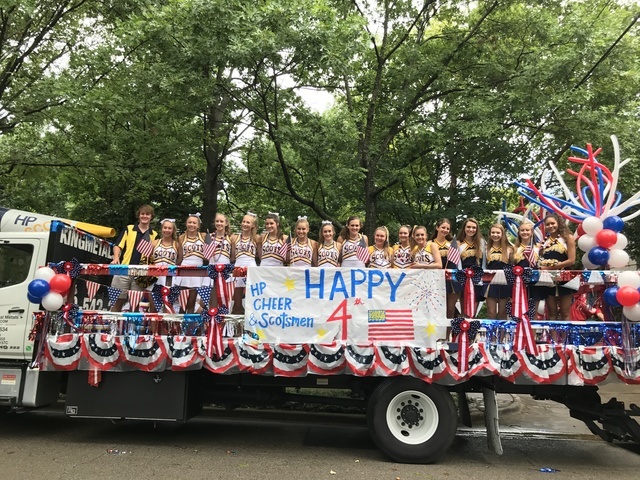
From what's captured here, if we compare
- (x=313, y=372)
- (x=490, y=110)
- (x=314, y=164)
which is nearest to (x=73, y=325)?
(x=313, y=372)

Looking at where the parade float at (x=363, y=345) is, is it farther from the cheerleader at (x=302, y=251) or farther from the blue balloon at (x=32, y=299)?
the cheerleader at (x=302, y=251)

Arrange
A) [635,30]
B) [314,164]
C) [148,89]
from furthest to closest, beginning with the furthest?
[635,30]
[314,164]
[148,89]

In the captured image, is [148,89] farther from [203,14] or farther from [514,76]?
[514,76]

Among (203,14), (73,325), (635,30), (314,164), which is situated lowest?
(73,325)

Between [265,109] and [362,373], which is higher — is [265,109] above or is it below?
above

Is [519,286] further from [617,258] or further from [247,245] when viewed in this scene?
[247,245]

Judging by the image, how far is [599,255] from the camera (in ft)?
17.3

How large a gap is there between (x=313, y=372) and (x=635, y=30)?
1042 cm

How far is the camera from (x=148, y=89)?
8.91 meters

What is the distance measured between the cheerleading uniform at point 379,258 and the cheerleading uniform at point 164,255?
2.40 meters

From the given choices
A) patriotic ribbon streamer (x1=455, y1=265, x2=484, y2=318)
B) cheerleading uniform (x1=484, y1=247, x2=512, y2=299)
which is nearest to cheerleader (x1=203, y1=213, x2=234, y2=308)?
patriotic ribbon streamer (x1=455, y1=265, x2=484, y2=318)

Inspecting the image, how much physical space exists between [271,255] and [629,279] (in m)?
3.79

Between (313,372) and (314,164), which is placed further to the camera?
(314,164)

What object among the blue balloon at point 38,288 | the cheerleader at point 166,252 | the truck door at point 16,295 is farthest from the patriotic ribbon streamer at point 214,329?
the truck door at point 16,295
